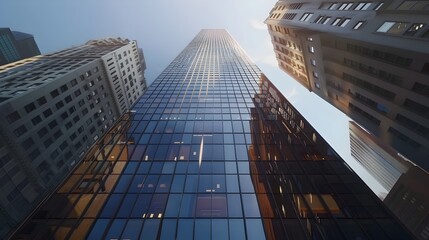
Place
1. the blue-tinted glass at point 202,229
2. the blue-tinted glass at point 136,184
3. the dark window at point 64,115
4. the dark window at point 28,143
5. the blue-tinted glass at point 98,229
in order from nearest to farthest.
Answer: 1. the blue-tinted glass at point 202,229
2. the blue-tinted glass at point 98,229
3. the blue-tinted glass at point 136,184
4. the dark window at point 28,143
5. the dark window at point 64,115

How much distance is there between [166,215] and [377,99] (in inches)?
1180

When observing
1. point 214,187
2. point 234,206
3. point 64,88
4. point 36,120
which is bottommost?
point 36,120

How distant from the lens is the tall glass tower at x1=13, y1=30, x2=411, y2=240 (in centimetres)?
1672

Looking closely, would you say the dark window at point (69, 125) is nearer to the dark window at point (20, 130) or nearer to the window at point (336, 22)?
the dark window at point (20, 130)

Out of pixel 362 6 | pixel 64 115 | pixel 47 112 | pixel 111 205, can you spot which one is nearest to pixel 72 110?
pixel 64 115

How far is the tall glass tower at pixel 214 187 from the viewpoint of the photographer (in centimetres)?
1672

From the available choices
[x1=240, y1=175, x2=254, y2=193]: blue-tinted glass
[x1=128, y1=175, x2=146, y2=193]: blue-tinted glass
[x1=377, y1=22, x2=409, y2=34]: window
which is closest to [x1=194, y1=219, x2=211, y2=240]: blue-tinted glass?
[x1=240, y1=175, x2=254, y2=193]: blue-tinted glass

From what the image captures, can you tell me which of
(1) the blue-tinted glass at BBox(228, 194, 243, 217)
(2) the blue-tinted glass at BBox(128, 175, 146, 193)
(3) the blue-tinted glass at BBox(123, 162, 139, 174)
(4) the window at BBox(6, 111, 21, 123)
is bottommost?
(4) the window at BBox(6, 111, 21, 123)

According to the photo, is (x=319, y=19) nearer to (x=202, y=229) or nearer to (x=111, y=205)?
(x=202, y=229)

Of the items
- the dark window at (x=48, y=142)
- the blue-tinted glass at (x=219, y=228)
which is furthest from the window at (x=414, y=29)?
the dark window at (x=48, y=142)

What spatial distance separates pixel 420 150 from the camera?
2789 centimetres

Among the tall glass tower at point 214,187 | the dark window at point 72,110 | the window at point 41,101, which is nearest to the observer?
the tall glass tower at point 214,187

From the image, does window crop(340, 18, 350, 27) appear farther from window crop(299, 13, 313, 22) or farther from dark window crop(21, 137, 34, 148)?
dark window crop(21, 137, 34, 148)

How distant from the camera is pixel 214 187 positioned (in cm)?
2100
